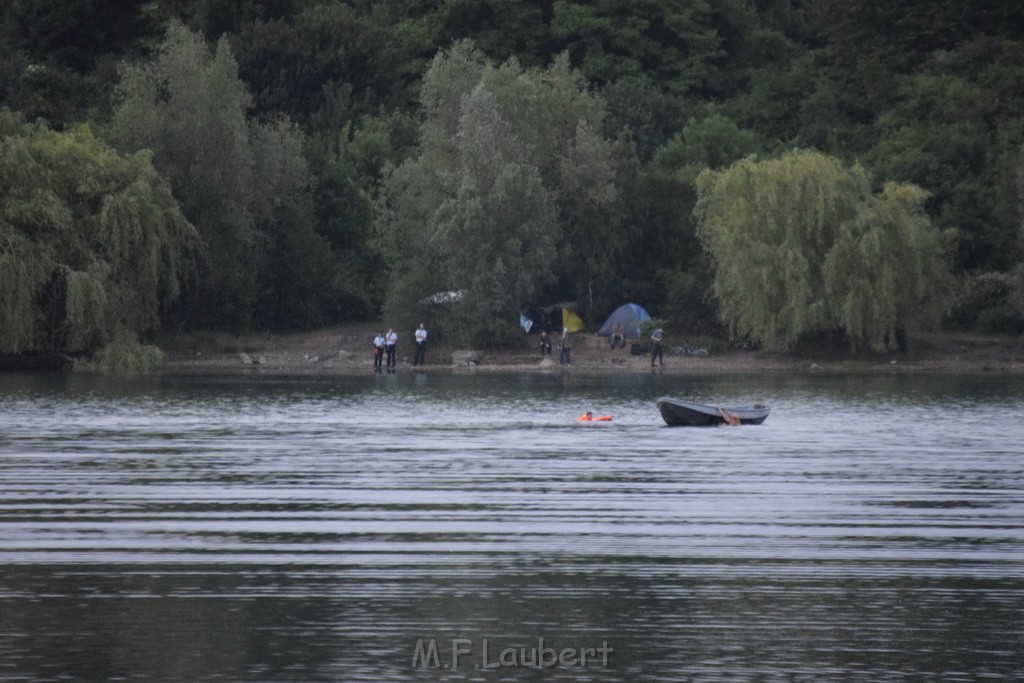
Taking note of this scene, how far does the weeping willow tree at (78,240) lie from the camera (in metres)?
64.1

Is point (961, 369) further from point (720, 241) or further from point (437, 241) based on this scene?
point (437, 241)

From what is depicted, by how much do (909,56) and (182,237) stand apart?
144 ft

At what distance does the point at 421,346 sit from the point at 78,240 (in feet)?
48.5

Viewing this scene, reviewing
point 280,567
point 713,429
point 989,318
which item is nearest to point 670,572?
point 280,567

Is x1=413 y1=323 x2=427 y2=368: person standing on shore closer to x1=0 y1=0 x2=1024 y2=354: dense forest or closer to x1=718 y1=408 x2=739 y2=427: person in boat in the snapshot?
x1=0 y1=0 x2=1024 y2=354: dense forest

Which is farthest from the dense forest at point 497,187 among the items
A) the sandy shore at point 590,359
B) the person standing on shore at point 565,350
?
the person standing on shore at point 565,350

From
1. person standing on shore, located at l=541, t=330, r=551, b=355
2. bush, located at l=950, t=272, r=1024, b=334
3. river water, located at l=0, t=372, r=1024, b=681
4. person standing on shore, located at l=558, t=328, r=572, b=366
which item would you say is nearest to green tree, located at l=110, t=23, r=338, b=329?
person standing on shore, located at l=541, t=330, r=551, b=355

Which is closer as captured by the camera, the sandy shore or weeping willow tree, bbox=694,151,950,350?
weeping willow tree, bbox=694,151,950,350

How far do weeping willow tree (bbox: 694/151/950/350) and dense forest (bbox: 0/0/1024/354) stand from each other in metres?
0.12

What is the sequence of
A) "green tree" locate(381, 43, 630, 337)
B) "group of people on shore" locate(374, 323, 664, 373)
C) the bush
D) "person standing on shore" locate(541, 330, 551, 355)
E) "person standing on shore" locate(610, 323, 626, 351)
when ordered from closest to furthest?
"group of people on shore" locate(374, 323, 664, 373)
"green tree" locate(381, 43, 630, 337)
the bush
"person standing on shore" locate(541, 330, 551, 355)
"person standing on shore" locate(610, 323, 626, 351)

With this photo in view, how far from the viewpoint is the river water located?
15703 mm

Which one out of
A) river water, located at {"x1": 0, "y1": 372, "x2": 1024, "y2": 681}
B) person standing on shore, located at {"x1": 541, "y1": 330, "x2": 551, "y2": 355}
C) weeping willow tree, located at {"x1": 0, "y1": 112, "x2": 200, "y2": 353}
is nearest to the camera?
river water, located at {"x1": 0, "y1": 372, "x2": 1024, "y2": 681}

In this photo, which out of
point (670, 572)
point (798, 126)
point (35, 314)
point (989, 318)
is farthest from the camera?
point (798, 126)

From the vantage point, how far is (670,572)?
19750 millimetres
